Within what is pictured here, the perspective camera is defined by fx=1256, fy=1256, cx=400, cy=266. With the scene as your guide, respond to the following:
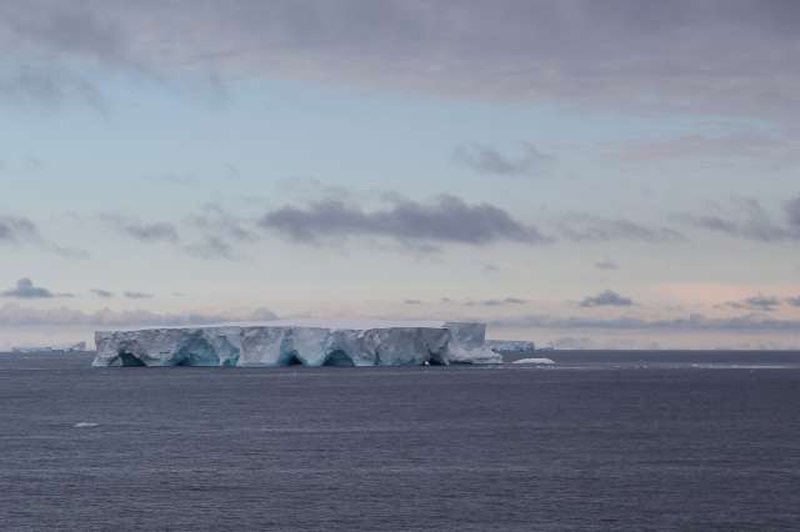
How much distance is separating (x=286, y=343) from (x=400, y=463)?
6042 cm

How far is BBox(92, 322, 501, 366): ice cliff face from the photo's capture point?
99812 millimetres

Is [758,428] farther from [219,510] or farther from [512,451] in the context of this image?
[219,510]

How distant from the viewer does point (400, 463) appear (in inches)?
1633

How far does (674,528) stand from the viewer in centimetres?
2966

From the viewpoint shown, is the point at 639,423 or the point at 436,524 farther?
the point at 639,423

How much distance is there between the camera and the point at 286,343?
101 m

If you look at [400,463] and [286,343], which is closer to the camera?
[400,463]

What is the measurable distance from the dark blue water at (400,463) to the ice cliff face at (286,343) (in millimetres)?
20025

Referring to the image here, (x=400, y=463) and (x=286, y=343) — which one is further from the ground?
(x=286, y=343)

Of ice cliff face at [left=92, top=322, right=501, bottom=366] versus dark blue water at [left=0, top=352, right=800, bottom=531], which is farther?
ice cliff face at [left=92, top=322, right=501, bottom=366]

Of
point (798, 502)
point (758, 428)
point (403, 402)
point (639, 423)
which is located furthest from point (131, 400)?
point (798, 502)

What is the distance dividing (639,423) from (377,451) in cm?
1784

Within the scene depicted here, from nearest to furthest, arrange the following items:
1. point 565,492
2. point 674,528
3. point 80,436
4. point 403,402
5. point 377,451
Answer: point 674,528 → point 565,492 → point 377,451 → point 80,436 → point 403,402

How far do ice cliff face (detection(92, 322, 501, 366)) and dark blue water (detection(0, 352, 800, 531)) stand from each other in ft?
65.7
